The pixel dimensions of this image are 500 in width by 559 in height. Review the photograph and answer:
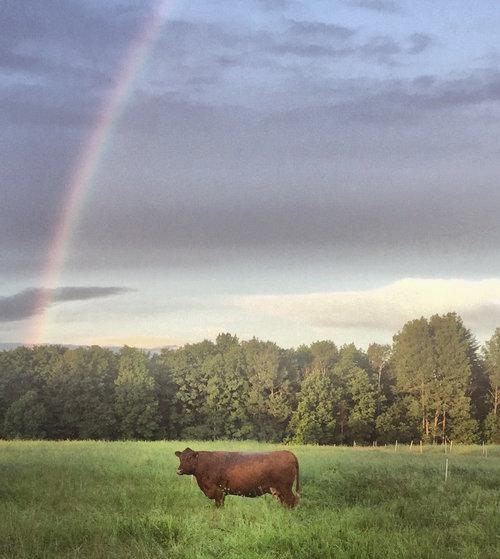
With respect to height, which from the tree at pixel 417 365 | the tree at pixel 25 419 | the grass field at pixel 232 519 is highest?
the tree at pixel 417 365

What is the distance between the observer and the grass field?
45.9 feet

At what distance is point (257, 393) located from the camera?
84.9 meters

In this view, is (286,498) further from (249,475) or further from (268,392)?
(268,392)

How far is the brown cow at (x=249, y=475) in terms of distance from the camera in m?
19.1

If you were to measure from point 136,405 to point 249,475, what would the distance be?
63576 millimetres

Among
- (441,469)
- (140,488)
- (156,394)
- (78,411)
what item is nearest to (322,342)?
(156,394)

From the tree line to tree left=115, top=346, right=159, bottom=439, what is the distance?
0.45 feet

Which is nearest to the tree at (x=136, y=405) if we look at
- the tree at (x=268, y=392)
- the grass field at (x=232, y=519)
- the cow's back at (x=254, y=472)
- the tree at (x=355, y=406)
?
the tree at (x=268, y=392)

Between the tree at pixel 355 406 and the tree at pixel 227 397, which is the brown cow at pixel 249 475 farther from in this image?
the tree at pixel 355 406

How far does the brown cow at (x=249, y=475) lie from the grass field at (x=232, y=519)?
387 millimetres

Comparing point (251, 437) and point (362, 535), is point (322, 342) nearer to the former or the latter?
point (251, 437)

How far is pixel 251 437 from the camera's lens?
8169 centimetres

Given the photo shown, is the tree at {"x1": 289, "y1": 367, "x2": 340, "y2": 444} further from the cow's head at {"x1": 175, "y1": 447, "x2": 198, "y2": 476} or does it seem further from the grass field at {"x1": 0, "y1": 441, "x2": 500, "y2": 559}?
the cow's head at {"x1": 175, "y1": 447, "x2": 198, "y2": 476}

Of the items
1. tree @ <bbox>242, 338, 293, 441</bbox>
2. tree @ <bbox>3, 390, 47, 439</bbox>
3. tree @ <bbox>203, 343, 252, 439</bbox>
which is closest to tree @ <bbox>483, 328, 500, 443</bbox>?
tree @ <bbox>242, 338, 293, 441</bbox>
